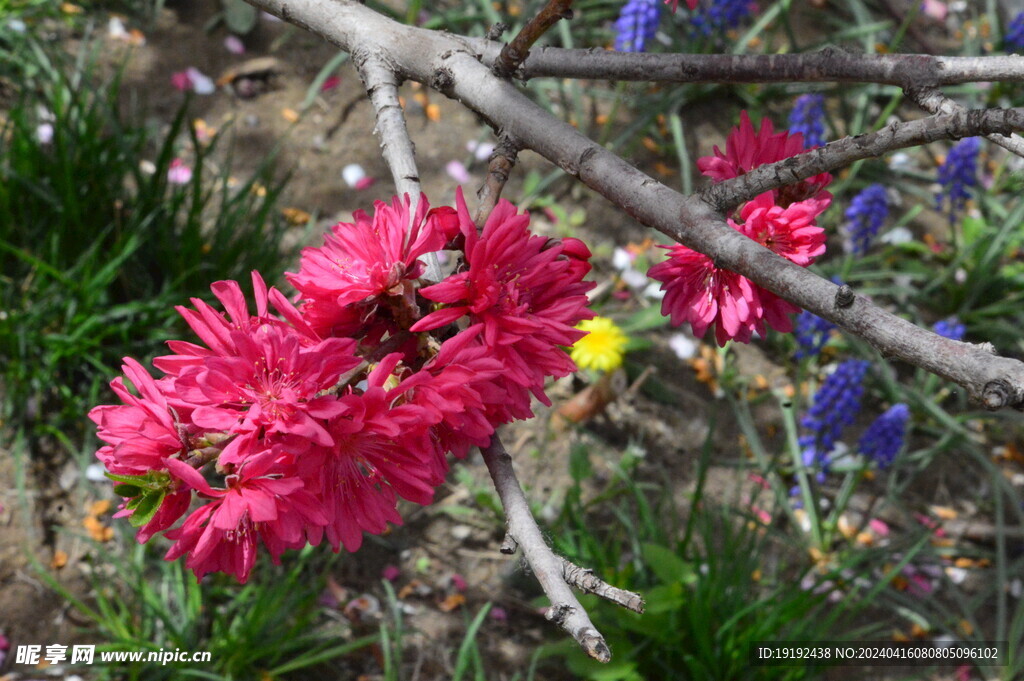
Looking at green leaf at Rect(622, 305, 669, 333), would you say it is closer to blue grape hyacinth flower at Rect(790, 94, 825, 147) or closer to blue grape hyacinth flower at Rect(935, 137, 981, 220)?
blue grape hyacinth flower at Rect(790, 94, 825, 147)

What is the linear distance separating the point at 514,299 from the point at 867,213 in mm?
2453

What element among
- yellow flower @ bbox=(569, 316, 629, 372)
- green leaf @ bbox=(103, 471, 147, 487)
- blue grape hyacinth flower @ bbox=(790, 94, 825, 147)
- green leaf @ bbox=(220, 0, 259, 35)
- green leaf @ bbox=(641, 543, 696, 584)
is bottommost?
green leaf @ bbox=(103, 471, 147, 487)

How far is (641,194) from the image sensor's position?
37.3 inches

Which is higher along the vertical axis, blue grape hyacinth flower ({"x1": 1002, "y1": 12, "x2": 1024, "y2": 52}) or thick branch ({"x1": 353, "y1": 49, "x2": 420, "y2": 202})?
blue grape hyacinth flower ({"x1": 1002, "y1": 12, "x2": 1024, "y2": 52})

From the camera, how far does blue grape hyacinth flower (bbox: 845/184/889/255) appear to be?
287cm

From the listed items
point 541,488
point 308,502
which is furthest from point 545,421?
point 308,502

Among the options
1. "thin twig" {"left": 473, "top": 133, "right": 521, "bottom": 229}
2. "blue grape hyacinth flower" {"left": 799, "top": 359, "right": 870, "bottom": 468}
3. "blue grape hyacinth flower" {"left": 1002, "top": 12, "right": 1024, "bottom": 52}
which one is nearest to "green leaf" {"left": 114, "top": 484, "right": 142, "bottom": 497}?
"thin twig" {"left": 473, "top": 133, "right": 521, "bottom": 229}

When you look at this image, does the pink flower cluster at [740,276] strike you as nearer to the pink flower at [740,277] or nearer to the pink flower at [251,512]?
the pink flower at [740,277]

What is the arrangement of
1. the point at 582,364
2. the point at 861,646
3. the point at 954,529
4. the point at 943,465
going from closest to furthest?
the point at 861,646 < the point at 582,364 < the point at 954,529 < the point at 943,465

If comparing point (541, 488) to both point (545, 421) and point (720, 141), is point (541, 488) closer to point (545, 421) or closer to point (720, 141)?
point (545, 421)

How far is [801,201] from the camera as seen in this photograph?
108cm

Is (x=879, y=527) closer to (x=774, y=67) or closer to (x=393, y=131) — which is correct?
(x=774, y=67)

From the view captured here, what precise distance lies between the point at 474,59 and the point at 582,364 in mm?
1570

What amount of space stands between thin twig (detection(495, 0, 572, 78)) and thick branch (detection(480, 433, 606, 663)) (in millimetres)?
499
